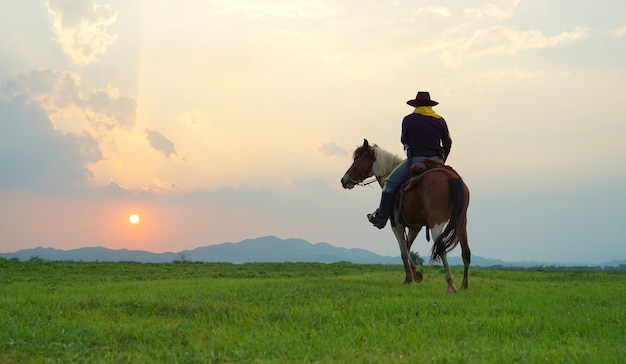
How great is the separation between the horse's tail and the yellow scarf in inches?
82.5

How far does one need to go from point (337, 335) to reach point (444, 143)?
7.81 m

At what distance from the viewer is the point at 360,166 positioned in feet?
51.3

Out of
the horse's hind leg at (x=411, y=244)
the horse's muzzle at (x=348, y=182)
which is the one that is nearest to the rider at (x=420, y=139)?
the horse's hind leg at (x=411, y=244)

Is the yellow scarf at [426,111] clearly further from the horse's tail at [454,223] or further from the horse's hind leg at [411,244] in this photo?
the horse's hind leg at [411,244]

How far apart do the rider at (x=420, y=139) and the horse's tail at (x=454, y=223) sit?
4.65 ft

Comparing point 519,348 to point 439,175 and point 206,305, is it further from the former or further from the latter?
point 439,175

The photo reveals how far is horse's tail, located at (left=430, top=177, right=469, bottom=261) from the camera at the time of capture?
11.8 m

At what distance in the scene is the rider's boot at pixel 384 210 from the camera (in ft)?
44.9

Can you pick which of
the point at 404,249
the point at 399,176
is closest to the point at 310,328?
the point at 399,176

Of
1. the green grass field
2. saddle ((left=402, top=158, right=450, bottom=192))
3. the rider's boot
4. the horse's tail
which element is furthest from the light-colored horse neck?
the green grass field

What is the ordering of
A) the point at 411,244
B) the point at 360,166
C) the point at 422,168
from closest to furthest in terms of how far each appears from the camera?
the point at 422,168 → the point at 411,244 → the point at 360,166

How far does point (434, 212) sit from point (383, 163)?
341 centimetres

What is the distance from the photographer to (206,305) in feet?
28.7

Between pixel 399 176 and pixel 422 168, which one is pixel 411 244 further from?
pixel 422 168
